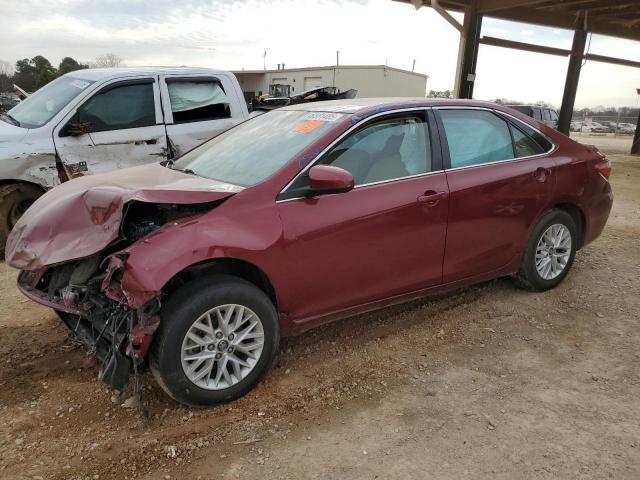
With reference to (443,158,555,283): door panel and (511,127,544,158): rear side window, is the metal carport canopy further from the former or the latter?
(443,158,555,283): door panel

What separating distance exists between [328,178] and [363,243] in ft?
1.72

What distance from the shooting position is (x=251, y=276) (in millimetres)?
3051

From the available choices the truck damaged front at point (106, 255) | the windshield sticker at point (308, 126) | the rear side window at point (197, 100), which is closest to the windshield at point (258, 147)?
the windshield sticker at point (308, 126)

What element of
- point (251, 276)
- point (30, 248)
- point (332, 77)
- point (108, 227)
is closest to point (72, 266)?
point (30, 248)

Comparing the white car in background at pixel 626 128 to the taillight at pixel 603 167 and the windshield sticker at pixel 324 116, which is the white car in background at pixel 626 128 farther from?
the windshield sticker at pixel 324 116

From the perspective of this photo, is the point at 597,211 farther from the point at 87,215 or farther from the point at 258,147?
the point at 87,215

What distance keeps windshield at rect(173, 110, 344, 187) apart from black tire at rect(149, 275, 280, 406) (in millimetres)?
678

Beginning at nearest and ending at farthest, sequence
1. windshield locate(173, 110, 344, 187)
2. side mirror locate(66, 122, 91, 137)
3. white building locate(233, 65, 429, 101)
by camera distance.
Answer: windshield locate(173, 110, 344, 187)
side mirror locate(66, 122, 91, 137)
white building locate(233, 65, 429, 101)

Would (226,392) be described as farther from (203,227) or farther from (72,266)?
(72,266)

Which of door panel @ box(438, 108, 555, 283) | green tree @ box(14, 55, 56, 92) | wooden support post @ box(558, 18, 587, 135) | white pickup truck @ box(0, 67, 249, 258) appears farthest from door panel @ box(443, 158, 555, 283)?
green tree @ box(14, 55, 56, 92)

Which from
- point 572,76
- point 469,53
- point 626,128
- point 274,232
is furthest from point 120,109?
point 626,128

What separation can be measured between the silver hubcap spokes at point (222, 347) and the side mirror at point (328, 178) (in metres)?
0.83

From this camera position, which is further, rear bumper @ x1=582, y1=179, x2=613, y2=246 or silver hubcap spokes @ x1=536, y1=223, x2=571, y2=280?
rear bumper @ x1=582, y1=179, x2=613, y2=246

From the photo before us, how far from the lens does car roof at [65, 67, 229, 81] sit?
19.3 feet
